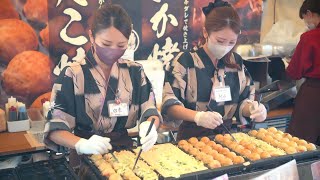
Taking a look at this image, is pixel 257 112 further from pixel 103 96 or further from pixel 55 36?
A: pixel 55 36

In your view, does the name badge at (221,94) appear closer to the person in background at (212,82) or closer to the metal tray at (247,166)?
the person in background at (212,82)

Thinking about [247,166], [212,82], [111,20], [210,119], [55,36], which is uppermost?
[111,20]

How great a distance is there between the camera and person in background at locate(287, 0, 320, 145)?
11.1 feet

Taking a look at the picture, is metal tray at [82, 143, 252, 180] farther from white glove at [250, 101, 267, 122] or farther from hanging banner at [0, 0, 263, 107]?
hanging banner at [0, 0, 263, 107]

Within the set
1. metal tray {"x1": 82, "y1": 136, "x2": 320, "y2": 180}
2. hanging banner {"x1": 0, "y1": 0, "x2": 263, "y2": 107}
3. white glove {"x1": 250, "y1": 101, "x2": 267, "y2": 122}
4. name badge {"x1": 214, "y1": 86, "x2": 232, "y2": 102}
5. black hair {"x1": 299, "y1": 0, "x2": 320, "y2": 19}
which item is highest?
black hair {"x1": 299, "y1": 0, "x2": 320, "y2": 19}

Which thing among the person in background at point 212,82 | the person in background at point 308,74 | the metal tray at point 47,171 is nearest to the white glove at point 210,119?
the person in background at point 212,82

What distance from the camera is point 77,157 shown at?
2.13 meters

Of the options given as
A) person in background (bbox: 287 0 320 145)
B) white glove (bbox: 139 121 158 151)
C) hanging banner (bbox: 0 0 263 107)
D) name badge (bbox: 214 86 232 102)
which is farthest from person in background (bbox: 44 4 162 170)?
person in background (bbox: 287 0 320 145)

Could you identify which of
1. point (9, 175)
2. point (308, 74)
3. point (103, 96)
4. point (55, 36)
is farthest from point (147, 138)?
point (308, 74)

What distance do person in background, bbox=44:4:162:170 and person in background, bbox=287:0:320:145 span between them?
1896mm

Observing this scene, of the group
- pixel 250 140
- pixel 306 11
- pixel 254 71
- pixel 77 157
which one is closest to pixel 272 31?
pixel 254 71

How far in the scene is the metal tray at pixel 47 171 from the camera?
1.65 metres

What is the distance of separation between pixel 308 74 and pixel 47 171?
8.54ft

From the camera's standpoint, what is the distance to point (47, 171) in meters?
1.70
